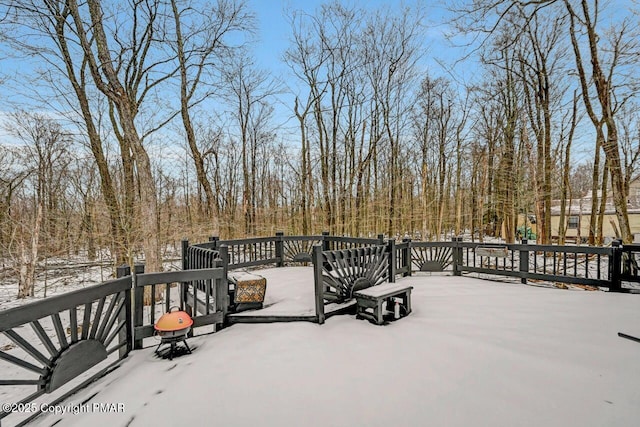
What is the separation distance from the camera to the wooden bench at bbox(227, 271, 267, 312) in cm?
448

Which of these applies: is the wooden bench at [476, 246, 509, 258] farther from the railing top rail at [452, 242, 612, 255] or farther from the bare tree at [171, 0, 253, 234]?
the bare tree at [171, 0, 253, 234]

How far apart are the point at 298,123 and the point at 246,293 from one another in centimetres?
886

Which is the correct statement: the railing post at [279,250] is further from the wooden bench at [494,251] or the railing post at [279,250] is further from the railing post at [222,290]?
the wooden bench at [494,251]

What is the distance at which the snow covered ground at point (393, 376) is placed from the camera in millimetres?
2176

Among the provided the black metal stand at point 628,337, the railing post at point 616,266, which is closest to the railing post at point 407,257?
the railing post at point 616,266

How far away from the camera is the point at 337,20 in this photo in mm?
11641

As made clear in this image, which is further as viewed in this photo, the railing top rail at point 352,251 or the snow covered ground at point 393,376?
the railing top rail at point 352,251

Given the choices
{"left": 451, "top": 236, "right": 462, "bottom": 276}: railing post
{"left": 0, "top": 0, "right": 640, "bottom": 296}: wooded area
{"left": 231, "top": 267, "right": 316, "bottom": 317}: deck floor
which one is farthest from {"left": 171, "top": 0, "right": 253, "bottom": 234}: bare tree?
{"left": 451, "top": 236, "right": 462, "bottom": 276}: railing post

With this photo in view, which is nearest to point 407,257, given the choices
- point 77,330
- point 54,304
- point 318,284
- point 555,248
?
point 555,248

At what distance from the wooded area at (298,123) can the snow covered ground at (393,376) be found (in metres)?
5.18

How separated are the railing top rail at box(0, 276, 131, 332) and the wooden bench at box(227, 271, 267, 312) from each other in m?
1.51

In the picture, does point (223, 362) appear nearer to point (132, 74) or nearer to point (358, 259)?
point (358, 259)

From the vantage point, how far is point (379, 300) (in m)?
4.09

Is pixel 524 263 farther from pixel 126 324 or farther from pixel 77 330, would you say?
pixel 77 330
